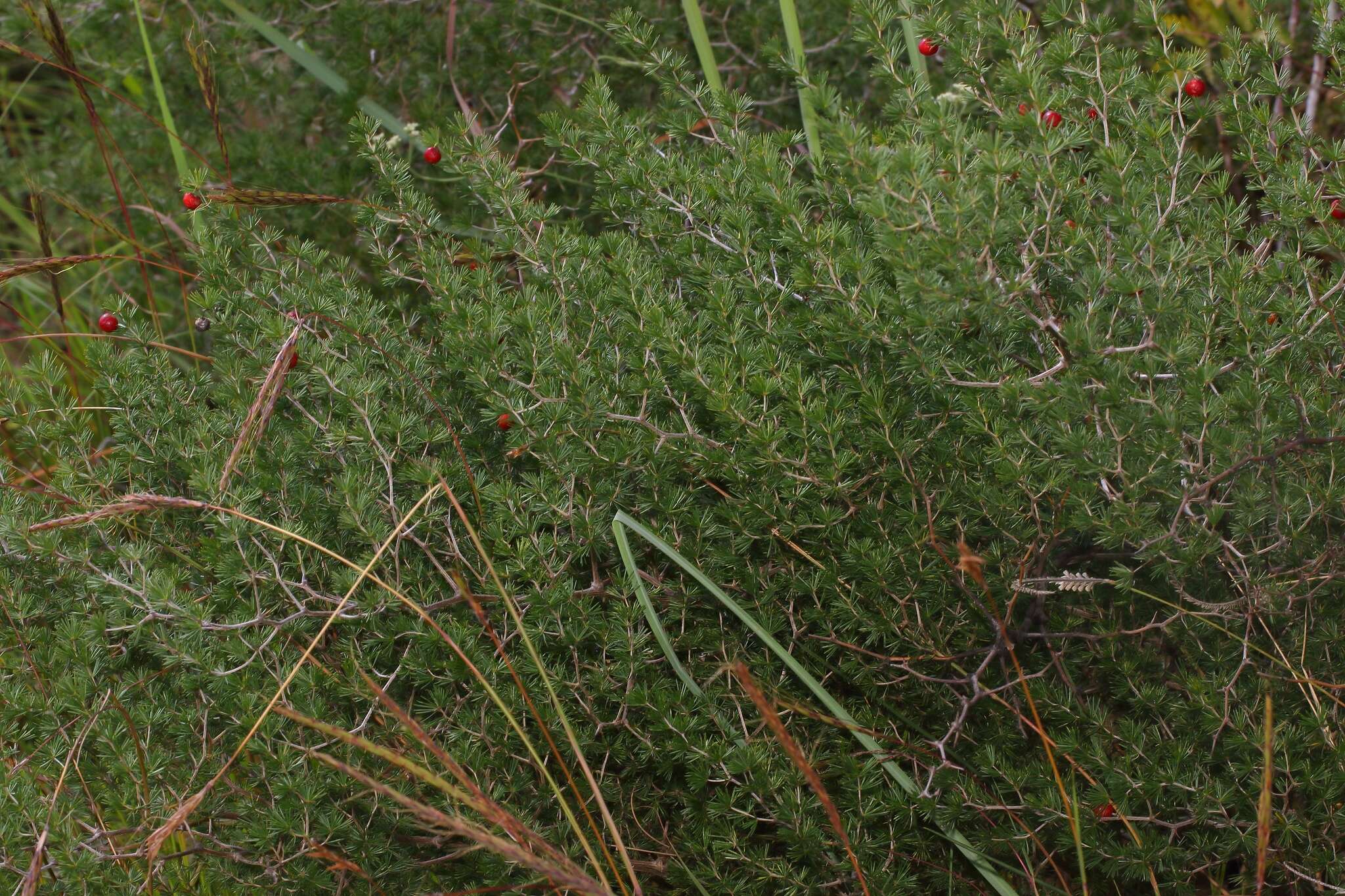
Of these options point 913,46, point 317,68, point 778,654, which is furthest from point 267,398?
point 913,46

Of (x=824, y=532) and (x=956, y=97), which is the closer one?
(x=824, y=532)

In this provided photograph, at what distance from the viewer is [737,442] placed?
2.15 meters

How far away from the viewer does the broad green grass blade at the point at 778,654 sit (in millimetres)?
2014

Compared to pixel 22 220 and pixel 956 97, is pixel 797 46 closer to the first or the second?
pixel 956 97

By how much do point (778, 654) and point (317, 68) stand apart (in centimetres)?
217

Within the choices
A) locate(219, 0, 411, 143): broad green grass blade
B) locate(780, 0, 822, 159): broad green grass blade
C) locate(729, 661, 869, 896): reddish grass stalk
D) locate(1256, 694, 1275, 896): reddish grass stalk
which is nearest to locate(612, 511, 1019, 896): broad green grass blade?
locate(729, 661, 869, 896): reddish grass stalk

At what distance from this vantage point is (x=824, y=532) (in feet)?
6.91

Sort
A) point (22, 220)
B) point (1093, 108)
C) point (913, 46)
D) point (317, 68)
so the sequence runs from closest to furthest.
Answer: point (1093, 108)
point (913, 46)
point (317, 68)
point (22, 220)

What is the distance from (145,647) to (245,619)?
232 mm

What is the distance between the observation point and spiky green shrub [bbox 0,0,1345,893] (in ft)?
6.35

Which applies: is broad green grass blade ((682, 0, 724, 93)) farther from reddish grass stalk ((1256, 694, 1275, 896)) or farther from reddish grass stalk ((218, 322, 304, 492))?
reddish grass stalk ((1256, 694, 1275, 896))

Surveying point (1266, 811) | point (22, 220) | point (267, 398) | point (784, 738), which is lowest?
point (22, 220)

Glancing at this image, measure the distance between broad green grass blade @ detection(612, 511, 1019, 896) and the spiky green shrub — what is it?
4 centimetres

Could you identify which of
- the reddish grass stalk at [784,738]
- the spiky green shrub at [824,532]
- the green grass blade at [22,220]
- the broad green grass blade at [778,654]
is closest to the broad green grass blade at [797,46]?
the spiky green shrub at [824,532]
